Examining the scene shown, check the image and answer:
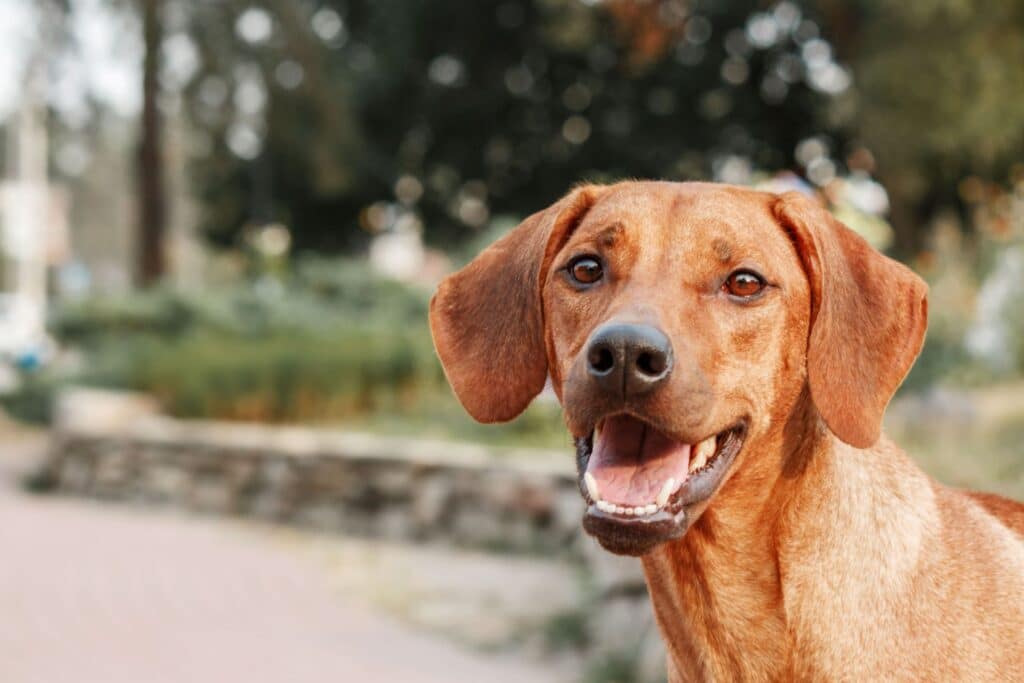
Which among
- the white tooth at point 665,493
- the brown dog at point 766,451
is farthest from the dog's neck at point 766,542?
the white tooth at point 665,493

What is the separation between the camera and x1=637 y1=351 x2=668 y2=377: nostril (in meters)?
2.50

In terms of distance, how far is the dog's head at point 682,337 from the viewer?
2553 mm

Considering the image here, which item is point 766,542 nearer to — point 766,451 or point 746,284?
point 766,451

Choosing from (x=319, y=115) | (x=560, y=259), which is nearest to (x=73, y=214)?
(x=319, y=115)

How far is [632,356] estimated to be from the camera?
2500 millimetres

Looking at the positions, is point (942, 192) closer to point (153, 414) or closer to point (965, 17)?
point (965, 17)

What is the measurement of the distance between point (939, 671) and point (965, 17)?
16595mm

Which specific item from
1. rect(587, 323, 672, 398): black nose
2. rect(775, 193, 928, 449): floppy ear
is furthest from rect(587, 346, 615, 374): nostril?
rect(775, 193, 928, 449): floppy ear

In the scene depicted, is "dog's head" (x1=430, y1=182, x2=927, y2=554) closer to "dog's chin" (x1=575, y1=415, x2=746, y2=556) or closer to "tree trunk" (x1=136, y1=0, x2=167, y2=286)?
"dog's chin" (x1=575, y1=415, x2=746, y2=556)

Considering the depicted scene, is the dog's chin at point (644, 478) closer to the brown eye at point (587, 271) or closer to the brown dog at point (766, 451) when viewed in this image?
the brown dog at point (766, 451)

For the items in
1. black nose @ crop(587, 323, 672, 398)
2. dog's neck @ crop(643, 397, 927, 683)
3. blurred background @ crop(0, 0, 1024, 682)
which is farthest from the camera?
blurred background @ crop(0, 0, 1024, 682)

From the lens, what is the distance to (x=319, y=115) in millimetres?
21641

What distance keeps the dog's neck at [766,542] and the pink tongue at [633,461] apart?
0.66 ft

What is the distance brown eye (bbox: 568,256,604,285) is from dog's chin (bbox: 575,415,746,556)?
386mm
